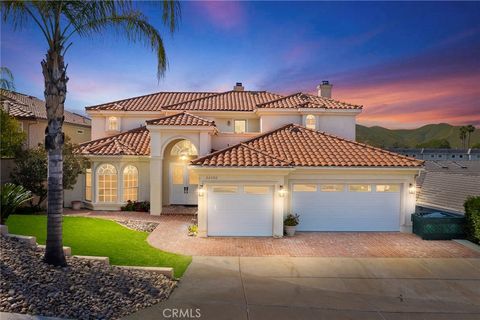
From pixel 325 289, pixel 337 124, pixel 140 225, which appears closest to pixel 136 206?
pixel 140 225

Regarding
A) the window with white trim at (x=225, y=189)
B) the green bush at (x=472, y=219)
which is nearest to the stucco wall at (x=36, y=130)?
the window with white trim at (x=225, y=189)

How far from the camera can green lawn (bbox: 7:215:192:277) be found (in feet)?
32.9

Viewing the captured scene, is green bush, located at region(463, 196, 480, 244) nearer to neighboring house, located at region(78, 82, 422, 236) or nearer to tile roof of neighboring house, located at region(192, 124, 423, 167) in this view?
neighboring house, located at region(78, 82, 422, 236)

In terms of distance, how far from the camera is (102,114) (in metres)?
22.9

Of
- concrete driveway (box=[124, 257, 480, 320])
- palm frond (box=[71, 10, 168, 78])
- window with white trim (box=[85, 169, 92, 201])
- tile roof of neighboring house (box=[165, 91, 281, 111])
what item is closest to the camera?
concrete driveway (box=[124, 257, 480, 320])

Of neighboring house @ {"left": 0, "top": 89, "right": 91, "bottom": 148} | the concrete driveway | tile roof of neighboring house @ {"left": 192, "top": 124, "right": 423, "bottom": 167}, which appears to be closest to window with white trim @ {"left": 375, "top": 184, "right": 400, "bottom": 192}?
tile roof of neighboring house @ {"left": 192, "top": 124, "right": 423, "bottom": 167}

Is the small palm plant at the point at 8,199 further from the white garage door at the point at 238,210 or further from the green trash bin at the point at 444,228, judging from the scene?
the green trash bin at the point at 444,228

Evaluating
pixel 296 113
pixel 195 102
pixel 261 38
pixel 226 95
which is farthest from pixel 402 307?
pixel 226 95

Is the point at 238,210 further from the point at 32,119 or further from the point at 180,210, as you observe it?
the point at 32,119

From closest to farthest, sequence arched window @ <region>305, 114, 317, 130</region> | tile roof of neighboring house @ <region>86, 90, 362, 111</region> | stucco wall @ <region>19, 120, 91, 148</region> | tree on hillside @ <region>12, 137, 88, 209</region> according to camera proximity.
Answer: tree on hillside @ <region>12, 137, 88, 209</region>
arched window @ <region>305, 114, 317, 130</region>
tile roof of neighboring house @ <region>86, 90, 362, 111</region>
stucco wall @ <region>19, 120, 91, 148</region>

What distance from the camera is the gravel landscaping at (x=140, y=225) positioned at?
48.2 feet

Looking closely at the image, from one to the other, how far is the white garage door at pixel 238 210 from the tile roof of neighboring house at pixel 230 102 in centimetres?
1004

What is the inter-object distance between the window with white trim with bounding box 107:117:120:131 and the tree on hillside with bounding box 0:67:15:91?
1189 centimetres

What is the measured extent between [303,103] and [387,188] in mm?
9080
